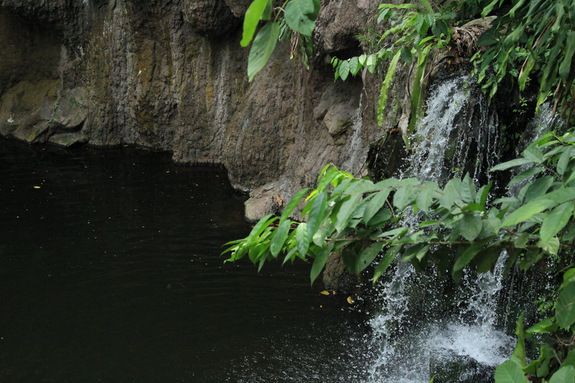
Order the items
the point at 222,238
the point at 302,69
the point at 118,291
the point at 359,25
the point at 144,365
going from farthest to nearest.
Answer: the point at 302,69 → the point at 222,238 → the point at 359,25 → the point at 118,291 → the point at 144,365

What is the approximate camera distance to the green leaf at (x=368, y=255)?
2068 mm

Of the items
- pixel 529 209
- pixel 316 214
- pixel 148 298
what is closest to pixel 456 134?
pixel 148 298

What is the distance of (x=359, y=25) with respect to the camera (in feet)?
23.3

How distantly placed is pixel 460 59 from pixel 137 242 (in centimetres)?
415

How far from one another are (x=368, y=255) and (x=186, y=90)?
8.63 meters

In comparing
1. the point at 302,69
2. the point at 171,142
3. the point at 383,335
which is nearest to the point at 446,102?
the point at 383,335

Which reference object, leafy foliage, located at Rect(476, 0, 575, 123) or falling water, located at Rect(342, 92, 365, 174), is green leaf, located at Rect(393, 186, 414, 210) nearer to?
leafy foliage, located at Rect(476, 0, 575, 123)

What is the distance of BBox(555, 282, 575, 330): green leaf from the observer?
180 cm

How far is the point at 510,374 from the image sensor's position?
67.6 inches

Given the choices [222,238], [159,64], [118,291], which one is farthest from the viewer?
[159,64]

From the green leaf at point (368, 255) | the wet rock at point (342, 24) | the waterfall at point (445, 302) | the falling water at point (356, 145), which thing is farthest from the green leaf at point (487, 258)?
the wet rock at point (342, 24)

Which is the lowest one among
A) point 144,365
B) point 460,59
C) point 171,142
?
point 144,365

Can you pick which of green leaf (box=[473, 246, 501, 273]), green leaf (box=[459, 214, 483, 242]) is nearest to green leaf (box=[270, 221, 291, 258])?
green leaf (box=[459, 214, 483, 242])

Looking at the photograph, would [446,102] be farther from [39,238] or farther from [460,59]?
[39,238]
